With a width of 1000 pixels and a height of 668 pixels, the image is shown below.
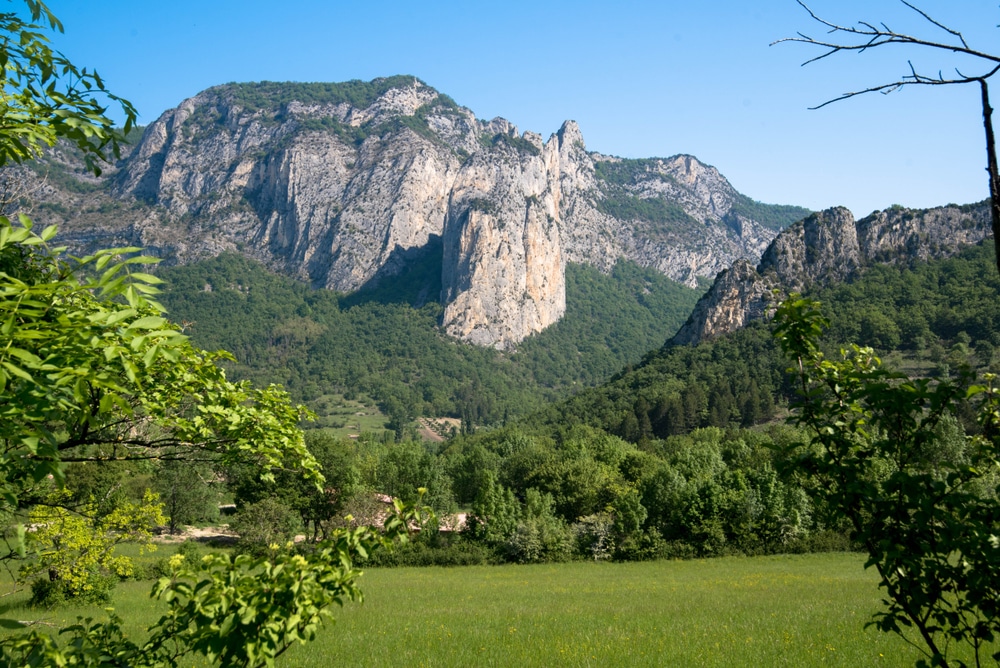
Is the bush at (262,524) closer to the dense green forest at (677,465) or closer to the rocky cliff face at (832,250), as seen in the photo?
the dense green forest at (677,465)

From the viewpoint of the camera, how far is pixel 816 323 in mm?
4129

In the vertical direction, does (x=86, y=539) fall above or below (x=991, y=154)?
below


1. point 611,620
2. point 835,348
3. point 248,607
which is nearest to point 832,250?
point 835,348

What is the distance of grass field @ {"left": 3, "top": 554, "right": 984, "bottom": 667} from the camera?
12609 mm

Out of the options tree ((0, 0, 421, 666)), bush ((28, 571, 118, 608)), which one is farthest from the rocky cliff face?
tree ((0, 0, 421, 666))

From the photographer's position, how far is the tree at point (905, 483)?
338 centimetres

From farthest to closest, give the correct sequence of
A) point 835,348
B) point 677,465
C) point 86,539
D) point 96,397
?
point 835,348
point 677,465
point 86,539
point 96,397

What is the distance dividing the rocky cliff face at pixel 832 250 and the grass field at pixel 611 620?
4147 inches

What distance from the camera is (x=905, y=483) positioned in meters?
3.49

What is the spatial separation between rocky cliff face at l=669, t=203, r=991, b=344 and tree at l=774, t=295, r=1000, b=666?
12893 centimetres

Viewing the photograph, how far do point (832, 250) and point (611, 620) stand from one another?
132 metres

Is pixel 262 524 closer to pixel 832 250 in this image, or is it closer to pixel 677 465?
pixel 677 465

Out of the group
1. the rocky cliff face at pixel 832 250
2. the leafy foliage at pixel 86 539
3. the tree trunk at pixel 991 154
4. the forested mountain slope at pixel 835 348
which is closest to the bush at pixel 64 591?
the leafy foliage at pixel 86 539

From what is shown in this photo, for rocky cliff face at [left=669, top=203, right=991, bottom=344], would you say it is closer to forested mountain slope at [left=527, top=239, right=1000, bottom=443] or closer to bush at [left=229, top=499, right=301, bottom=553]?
forested mountain slope at [left=527, top=239, right=1000, bottom=443]
